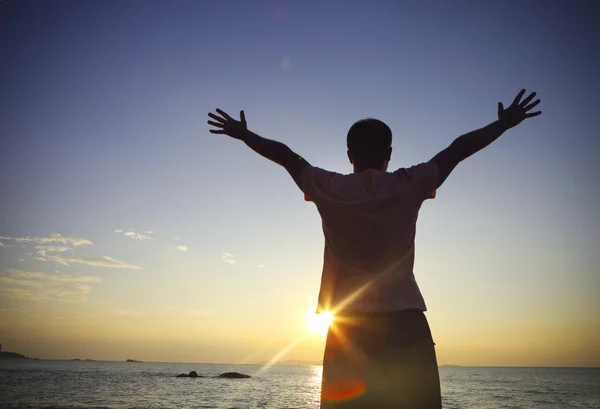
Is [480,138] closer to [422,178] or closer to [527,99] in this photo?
[422,178]

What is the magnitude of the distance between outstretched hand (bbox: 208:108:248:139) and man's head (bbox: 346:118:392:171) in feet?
2.00

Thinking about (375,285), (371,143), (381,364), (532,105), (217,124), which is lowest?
(381,364)

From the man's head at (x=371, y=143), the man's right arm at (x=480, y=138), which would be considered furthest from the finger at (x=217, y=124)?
the man's right arm at (x=480, y=138)

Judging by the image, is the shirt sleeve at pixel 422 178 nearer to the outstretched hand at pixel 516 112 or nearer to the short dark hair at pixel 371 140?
the short dark hair at pixel 371 140

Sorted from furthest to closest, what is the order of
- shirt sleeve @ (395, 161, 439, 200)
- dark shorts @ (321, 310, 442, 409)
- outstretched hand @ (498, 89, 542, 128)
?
outstretched hand @ (498, 89, 542, 128) → shirt sleeve @ (395, 161, 439, 200) → dark shorts @ (321, 310, 442, 409)

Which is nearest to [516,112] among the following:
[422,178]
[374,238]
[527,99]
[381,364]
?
[527,99]

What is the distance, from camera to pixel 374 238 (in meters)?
1.83

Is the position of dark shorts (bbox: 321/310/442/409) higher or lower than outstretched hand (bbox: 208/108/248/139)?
lower

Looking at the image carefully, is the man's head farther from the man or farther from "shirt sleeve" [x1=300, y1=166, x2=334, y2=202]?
"shirt sleeve" [x1=300, y1=166, x2=334, y2=202]

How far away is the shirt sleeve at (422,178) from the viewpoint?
1.88 metres

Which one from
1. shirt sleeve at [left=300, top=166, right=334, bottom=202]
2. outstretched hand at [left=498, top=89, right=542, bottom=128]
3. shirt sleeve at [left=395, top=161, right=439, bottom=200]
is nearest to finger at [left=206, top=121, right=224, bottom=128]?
shirt sleeve at [left=300, top=166, right=334, bottom=202]

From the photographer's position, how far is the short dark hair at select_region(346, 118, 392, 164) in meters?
2.02

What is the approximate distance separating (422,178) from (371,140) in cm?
30

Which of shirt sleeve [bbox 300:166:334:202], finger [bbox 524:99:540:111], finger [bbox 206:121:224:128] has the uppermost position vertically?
finger [bbox 524:99:540:111]
